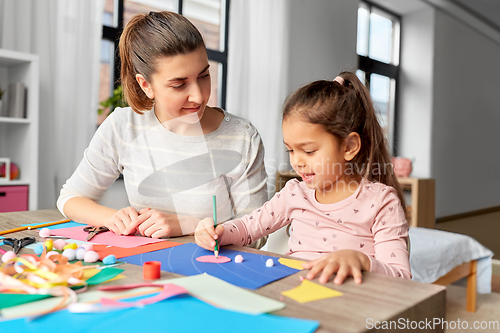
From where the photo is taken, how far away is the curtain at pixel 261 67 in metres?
3.38

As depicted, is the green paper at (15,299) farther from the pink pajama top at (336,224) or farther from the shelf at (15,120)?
the shelf at (15,120)

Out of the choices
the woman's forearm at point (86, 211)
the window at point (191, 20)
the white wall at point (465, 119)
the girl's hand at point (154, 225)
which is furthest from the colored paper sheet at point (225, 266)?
the white wall at point (465, 119)

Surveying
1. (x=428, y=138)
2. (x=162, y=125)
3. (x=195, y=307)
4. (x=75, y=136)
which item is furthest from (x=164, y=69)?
(x=428, y=138)

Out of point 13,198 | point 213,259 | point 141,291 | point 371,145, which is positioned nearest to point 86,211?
point 213,259

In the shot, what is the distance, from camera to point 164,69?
101cm

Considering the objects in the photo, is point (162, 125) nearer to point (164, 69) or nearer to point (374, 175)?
point (164, 69)

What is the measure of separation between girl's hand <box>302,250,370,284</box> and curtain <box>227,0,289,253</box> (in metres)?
2.77

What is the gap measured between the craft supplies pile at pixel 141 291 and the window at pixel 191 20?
2.07 metres

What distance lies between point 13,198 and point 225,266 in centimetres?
176

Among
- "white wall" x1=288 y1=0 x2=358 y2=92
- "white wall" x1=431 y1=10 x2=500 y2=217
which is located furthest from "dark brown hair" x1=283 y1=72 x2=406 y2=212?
"white wall" x1=288 y1=0 x2=358 y2=92

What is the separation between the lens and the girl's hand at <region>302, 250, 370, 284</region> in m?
0.55

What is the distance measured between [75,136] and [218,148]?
5.03ft

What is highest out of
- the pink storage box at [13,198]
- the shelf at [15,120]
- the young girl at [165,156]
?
the shelf at [15,120]

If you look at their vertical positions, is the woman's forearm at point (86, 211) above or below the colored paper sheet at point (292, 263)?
above
